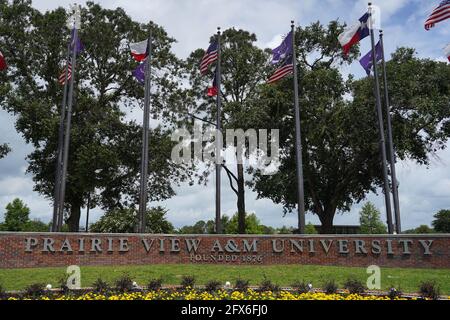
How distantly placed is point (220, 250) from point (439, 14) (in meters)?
11.1

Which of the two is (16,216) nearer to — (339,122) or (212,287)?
(339,122)

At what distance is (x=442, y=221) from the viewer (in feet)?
284

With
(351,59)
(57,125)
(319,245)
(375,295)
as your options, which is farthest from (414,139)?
(57,125)

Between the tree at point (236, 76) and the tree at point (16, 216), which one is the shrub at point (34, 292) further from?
the tree at point (16, 216)

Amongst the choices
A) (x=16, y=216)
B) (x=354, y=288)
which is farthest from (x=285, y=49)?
(x=16, y=216)

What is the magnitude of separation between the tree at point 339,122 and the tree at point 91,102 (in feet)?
22.9

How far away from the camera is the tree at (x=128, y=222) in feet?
81.4

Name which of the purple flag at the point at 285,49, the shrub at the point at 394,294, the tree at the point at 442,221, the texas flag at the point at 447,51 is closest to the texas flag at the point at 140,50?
the purple flag at the point at 285,49

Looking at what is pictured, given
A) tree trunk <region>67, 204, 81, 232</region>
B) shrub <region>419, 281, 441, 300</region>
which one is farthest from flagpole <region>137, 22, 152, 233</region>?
tree trunk <region>67, 204, 81, 232</region>

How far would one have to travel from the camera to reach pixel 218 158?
19.4 metres

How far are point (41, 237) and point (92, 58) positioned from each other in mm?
15777

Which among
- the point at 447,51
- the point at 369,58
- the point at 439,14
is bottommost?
the point at 447,51

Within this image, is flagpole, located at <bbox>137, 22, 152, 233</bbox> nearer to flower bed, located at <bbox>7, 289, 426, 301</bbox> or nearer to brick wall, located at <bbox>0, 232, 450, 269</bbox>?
brick wall, located at <bbox>0, 232, 450, 269</bbox>
